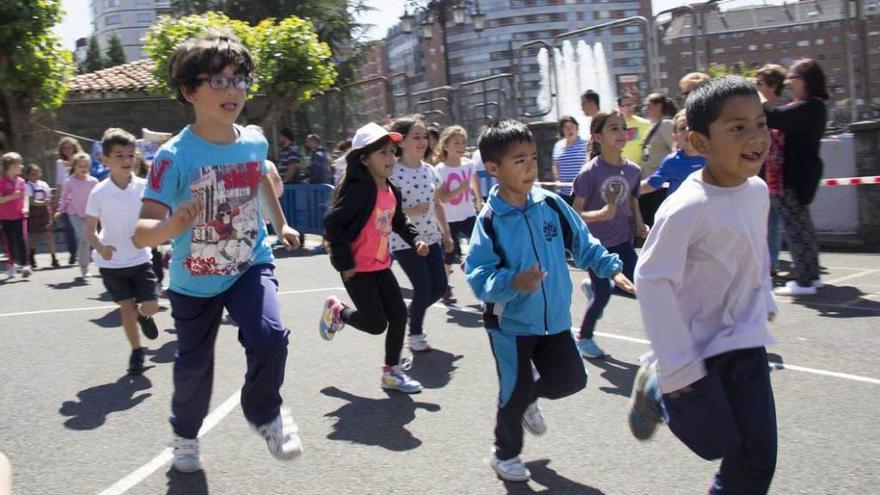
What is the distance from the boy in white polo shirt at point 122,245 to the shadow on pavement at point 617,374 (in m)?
3.25

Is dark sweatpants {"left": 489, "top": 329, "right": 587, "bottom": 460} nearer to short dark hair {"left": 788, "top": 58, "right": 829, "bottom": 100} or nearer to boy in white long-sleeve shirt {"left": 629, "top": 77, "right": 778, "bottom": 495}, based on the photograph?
boy in white long-sleeve shirt {"left": 629, "top": 77, "right": 778, "bottom": 495}

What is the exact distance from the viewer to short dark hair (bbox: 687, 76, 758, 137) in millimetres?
3248

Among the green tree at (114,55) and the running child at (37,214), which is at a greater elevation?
the green tree at (114,55)

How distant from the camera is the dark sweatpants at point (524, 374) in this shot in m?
4.25

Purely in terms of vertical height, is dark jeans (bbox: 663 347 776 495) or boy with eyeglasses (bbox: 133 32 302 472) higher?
boy with eyeglasses (bbox: 133 32 302 472)

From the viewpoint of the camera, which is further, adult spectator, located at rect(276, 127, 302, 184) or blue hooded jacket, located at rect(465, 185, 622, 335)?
adult spectator, located at rect(276, 127, 302, 184)

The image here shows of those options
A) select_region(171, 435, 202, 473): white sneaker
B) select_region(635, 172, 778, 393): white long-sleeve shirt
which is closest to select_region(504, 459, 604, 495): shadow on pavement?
select_region(635, 172, 778, 393): white long-sleeve shirt

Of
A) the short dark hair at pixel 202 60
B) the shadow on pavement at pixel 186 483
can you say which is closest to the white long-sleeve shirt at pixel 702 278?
the short dark hair at pixel 202 60

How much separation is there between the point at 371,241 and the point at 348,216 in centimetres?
23

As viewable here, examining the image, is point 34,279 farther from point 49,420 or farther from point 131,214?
point 49,420

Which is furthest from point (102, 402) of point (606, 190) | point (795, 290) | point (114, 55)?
point (114, 55)

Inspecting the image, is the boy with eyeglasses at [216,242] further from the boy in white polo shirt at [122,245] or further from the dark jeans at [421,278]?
the boy in white polo shirt at [122,245]

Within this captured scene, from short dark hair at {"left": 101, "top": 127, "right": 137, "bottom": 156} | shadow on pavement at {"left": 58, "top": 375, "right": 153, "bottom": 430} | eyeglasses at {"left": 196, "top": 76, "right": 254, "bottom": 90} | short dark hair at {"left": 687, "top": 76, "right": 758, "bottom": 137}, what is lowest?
shadow on pavement at {"left": 58, "top": 375, "right": 153, "bottom": 430}

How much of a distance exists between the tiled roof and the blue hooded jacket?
81.5 feet
